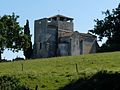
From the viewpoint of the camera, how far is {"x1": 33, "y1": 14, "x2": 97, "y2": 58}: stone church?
370 feet

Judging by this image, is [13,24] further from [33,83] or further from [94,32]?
[33,83]

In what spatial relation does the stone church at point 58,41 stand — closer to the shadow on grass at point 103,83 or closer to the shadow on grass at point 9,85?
the shadow on grass at point 9,85

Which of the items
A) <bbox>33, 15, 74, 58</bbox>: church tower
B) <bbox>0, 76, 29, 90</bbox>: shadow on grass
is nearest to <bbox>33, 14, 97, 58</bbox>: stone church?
<bbox>33, 15, 74, 58</bbox>: church tower

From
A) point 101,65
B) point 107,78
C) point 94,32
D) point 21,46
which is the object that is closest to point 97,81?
point 107,78

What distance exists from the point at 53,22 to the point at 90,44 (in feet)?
40.9

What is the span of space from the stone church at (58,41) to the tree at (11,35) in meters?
21.8

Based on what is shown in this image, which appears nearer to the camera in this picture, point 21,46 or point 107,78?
point 107,78

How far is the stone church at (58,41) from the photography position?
370 feet

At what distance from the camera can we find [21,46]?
286 feet

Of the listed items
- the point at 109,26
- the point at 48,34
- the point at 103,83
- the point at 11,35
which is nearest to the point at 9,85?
the point at 103,83

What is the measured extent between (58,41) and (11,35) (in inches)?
1148

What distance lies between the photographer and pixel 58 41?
382ft

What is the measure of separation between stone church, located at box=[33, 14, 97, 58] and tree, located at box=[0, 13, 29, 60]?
21.8m

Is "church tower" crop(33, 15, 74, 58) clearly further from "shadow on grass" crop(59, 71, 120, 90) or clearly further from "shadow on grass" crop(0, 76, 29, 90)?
"shadow on grass" crop(59, 71, 120, 90)
